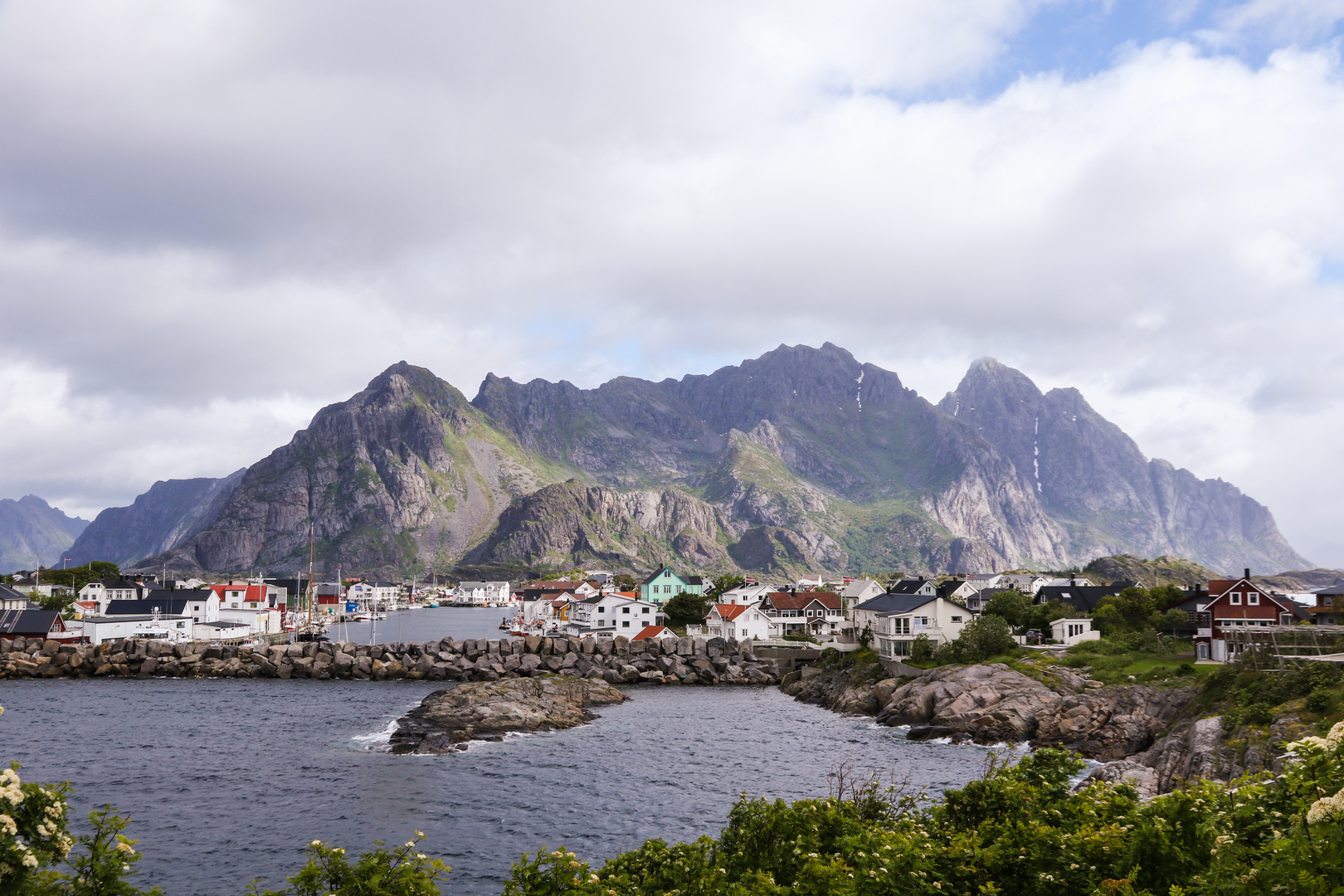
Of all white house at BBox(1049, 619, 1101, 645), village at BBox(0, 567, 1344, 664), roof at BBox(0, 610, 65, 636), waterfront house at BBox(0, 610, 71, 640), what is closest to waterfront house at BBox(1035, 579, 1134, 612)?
village at BBox(0, 567, 1344, 664)

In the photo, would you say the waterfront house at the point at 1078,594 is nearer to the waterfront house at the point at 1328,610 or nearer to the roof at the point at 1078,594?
the roof at the point at 1078,594

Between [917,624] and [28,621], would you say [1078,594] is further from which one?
[28,621]

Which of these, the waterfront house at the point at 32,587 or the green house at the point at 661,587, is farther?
the green house at the point at 661,587

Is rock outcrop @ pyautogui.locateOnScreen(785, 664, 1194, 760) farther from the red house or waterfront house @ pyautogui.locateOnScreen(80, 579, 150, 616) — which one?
waterfront house @ pyautogui.locateOnScreen(80, 579, 150, 616)

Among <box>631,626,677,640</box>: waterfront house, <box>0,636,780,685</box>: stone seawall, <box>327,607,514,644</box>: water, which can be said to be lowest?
<box>327,607,514,644</box>: water

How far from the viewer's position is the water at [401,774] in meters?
36.4

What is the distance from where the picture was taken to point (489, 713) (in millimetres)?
65688

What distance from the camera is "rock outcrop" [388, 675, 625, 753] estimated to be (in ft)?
190

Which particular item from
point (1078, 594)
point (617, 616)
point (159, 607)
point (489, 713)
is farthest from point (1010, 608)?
point (159, 607)

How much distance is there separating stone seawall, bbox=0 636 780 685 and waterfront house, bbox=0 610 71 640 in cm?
209

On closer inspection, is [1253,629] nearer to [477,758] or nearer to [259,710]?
[477,758]

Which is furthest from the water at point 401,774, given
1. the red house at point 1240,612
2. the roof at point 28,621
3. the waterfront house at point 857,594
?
the waterfront house at point 857,594

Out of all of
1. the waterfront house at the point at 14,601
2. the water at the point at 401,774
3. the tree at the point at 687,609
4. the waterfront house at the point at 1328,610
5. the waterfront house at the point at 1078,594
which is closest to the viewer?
the water at the point at 401,774

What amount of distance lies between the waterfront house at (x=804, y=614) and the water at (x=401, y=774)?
38820mm
